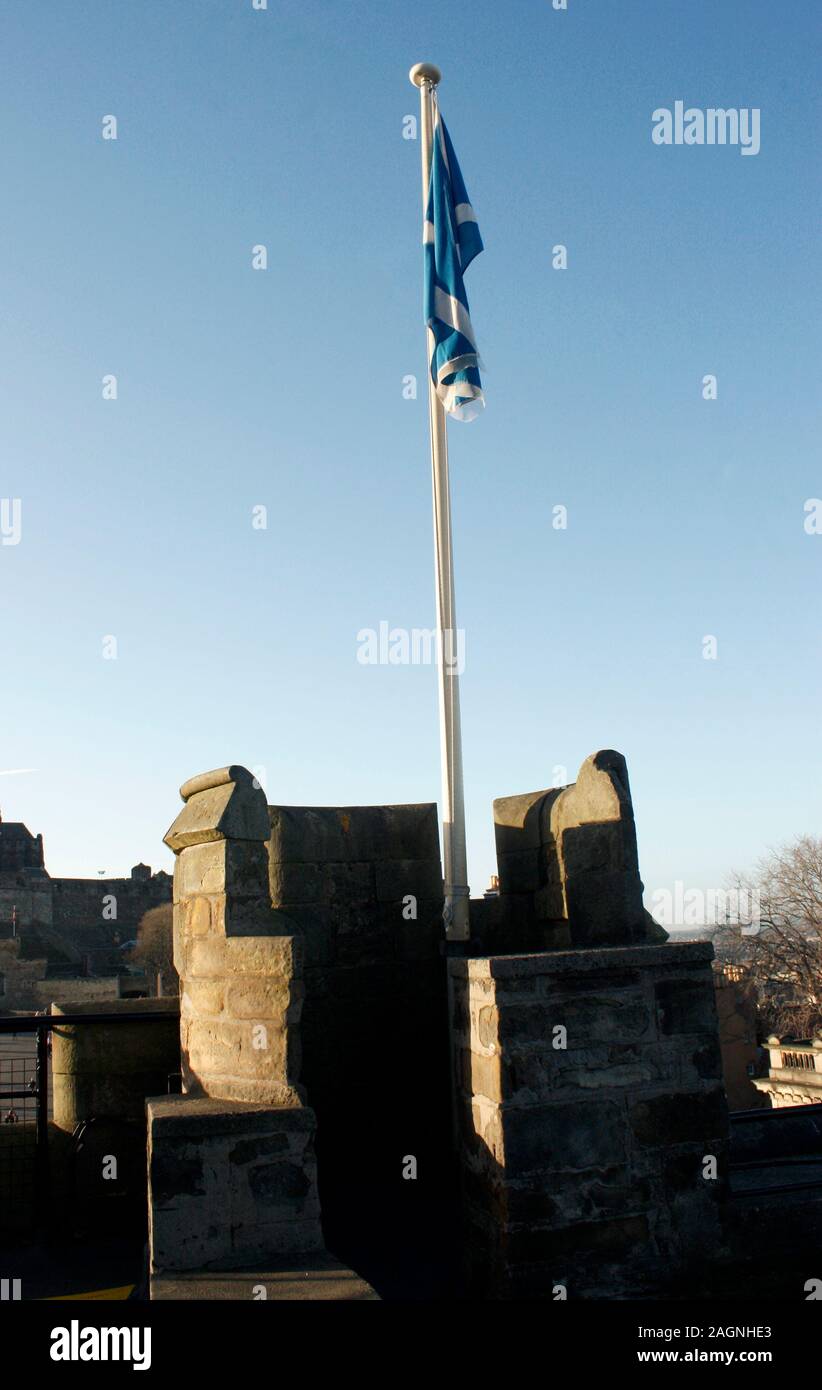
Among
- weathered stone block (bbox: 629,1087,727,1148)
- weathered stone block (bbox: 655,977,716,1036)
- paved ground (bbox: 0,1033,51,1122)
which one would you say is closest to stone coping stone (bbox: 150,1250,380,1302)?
weathered stone block (bbox: 629,1087,727,1148)

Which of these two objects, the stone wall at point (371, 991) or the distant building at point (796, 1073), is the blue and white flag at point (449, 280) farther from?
the distant building at point (796, 1073)

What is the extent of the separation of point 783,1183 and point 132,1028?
10.4 ft

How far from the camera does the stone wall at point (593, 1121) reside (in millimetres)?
3820

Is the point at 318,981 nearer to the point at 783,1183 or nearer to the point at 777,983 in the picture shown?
the point at 783,1183

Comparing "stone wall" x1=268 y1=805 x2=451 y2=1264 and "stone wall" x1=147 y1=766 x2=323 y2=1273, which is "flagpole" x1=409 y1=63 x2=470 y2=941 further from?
"stone wall" x1=147 y1=766 x2=323 y2=1273

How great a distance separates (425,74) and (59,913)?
63408 millimetres

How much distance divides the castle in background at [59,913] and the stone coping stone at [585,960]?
5448 cm

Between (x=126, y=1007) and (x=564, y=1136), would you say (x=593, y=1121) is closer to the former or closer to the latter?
(x=564, y=1136)

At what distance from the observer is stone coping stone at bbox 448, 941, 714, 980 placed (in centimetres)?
390

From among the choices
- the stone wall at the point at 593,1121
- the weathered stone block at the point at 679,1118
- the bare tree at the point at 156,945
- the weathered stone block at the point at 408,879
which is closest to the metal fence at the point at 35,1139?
the weathered stone block at the point at 408,879

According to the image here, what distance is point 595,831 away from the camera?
4961 millimetres

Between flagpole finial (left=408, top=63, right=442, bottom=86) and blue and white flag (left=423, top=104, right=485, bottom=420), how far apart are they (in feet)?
0.66

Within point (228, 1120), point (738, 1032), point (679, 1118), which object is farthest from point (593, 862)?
point (738, 1032)
